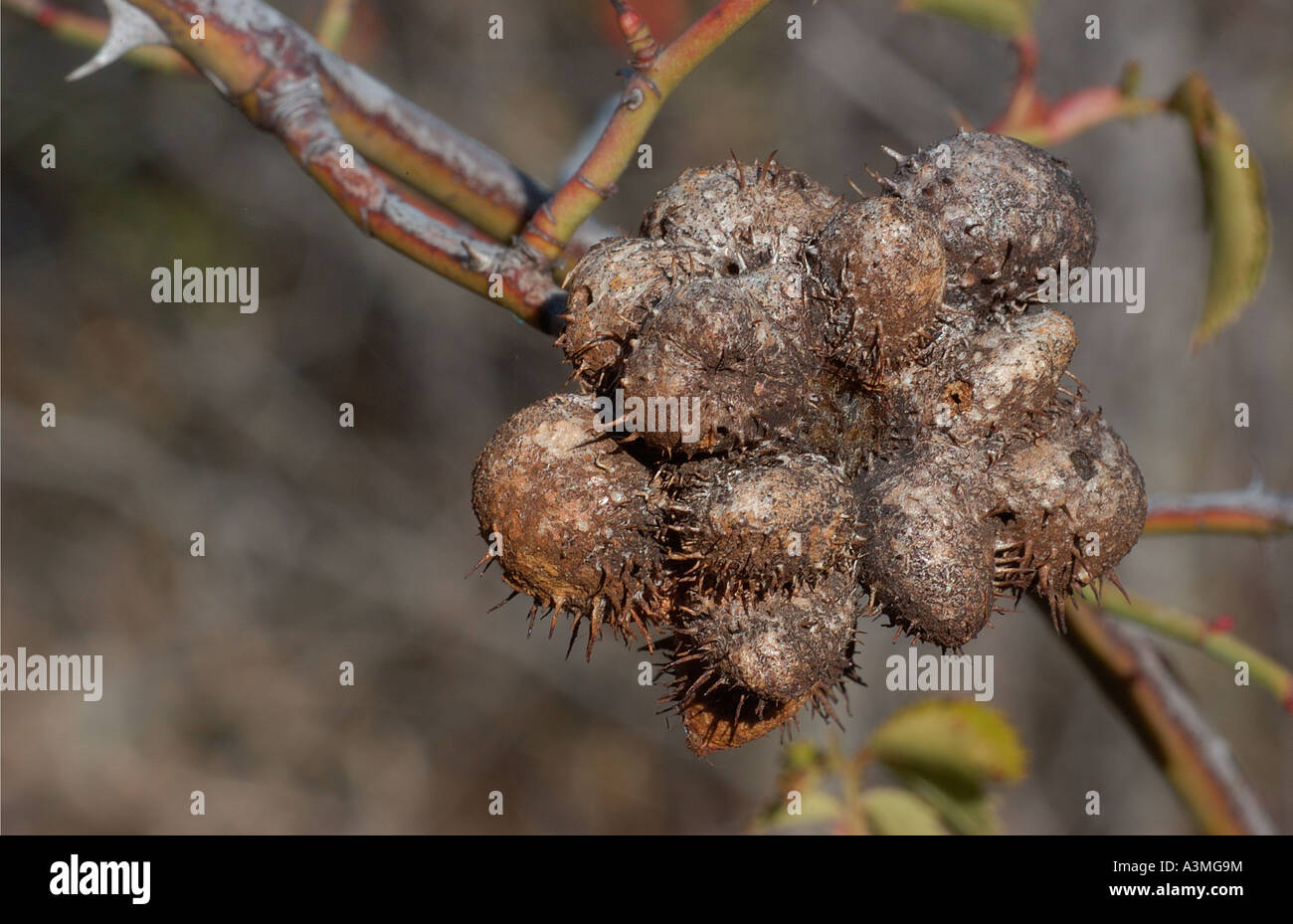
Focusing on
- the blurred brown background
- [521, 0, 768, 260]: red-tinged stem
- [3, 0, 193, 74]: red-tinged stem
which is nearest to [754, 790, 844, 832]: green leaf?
[521, 0, 768, 260]: red-tinged stem

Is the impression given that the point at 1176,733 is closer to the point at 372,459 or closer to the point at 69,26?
the point at 69,26

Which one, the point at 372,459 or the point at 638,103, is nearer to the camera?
the point at 638,103

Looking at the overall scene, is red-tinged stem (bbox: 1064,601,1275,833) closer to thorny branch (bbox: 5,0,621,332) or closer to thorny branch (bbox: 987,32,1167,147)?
thorny branch (bbox: 987,32,1167,147)

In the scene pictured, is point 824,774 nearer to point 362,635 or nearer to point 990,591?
point 990,591

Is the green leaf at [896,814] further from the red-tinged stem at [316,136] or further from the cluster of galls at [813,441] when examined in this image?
the red-tinged stem at [316,136]

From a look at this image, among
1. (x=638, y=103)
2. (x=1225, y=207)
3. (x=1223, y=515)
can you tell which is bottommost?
(x=1223, y=515)

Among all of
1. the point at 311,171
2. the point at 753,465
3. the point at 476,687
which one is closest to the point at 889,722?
the point at 753,465

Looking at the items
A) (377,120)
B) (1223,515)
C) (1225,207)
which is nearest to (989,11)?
(1225,207)
